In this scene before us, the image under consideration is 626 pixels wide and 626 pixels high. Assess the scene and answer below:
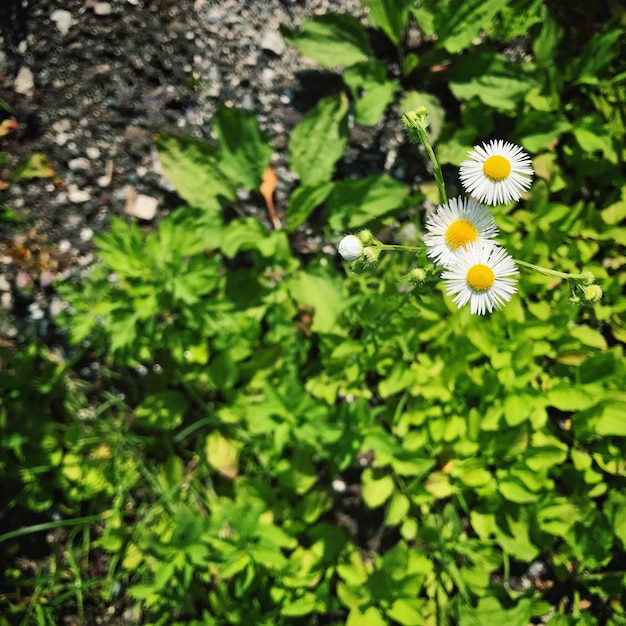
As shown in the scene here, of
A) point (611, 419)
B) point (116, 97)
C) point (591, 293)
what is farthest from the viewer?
point (116, 97)

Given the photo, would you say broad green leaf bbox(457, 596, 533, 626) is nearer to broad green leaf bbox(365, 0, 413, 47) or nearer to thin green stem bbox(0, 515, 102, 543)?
thin green stem bbox(0, 515, 102, 543)

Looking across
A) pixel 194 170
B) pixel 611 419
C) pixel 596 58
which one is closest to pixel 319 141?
pixel 194 170

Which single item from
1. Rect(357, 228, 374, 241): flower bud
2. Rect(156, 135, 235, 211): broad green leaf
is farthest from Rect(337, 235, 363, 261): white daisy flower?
Rect(156, 135, 235, 211): broad green leaf

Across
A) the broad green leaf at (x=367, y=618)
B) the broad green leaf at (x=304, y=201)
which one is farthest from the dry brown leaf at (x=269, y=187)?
the broad green leaf at (x=367, y=618)

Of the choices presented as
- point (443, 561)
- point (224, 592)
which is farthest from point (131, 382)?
point (443, 561)

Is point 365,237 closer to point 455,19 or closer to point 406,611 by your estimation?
point 455,19

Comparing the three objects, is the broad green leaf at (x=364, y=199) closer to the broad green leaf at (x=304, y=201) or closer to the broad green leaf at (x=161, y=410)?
the broad green leaf at (x=304, y=201)

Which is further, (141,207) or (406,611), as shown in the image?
(141,207)
